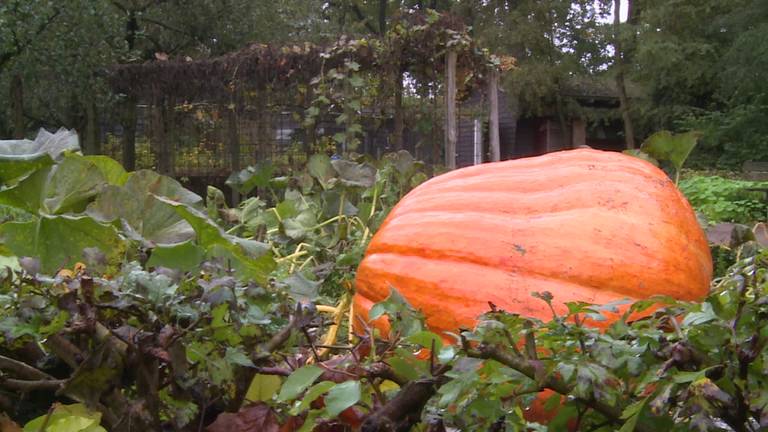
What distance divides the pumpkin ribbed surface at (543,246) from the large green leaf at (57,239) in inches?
31.0

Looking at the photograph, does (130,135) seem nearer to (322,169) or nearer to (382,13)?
(322,169)

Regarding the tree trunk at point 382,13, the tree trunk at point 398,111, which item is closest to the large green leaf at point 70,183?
the tree trunk at point 398,111

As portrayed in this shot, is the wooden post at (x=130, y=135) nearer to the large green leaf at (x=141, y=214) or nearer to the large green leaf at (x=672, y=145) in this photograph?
the large green leaf at (x=672, y=145)

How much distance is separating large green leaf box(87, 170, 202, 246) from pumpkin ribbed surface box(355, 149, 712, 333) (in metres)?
0.68

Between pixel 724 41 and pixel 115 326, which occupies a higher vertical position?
pixel 724 41

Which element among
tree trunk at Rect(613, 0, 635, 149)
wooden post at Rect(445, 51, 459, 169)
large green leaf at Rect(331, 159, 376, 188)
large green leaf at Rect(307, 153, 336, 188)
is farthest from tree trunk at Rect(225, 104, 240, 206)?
tree trunk at Rect(613, 0, 635, 149)

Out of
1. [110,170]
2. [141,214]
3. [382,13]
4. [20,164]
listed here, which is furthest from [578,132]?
[20,164]

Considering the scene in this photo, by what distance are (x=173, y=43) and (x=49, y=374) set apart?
636 inches

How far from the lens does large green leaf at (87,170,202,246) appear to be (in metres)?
1.04

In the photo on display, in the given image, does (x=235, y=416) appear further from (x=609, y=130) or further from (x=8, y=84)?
A: (x=609, y=130)

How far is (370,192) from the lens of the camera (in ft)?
9.29

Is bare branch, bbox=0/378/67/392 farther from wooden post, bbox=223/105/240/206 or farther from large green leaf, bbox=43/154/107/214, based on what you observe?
wooden post, bbox=223/105/240/206

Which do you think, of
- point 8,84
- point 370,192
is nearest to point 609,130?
Result: point 8,84

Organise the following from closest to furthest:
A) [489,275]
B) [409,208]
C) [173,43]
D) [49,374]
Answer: [49,374], [489,275], [409,208], [173,43]
